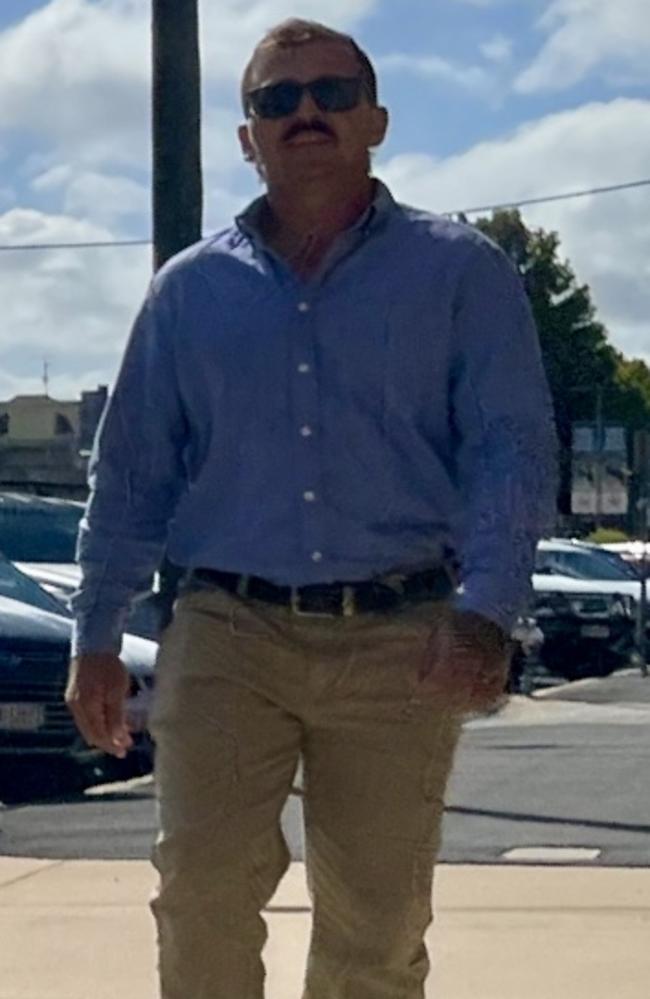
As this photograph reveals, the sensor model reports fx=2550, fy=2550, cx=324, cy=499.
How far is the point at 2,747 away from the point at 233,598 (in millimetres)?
7702

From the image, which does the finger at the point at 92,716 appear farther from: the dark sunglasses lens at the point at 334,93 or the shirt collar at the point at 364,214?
the dark sunglasses lens at the point at 334,93

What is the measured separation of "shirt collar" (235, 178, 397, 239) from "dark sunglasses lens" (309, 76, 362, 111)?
0.18 m

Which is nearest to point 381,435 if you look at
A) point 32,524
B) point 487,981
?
point 487,981

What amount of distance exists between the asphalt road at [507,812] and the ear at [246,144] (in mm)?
4431

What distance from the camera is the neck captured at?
4.57 m

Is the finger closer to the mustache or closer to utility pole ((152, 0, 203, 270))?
the mustache

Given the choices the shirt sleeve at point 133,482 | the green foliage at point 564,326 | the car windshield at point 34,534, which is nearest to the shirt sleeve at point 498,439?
the shirt sleeve at point 133,482

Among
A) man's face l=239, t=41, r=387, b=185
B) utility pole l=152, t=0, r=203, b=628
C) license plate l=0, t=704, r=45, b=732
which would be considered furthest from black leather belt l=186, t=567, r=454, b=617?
license plate l=0, t=704, r=45, b=732

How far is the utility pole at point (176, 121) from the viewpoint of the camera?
10062 millimetres

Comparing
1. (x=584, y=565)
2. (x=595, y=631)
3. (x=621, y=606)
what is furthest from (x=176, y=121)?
(x=584, y=565)

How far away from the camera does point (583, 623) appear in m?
27.1

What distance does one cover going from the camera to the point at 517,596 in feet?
13.8

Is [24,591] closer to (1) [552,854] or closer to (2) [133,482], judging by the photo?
(1) [552,854]

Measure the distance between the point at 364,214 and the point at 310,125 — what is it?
192 millimetres
